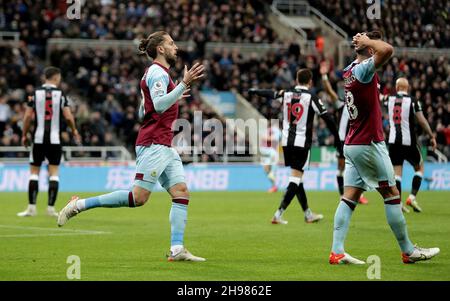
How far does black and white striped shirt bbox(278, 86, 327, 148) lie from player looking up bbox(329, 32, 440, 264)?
566 cm

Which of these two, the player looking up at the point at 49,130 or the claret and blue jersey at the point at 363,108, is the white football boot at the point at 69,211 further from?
the player looking up at the point at 49,130

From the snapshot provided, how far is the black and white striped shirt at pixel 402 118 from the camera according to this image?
699 inches

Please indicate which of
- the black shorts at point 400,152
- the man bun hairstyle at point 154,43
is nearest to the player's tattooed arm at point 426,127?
the black shorts at point 400,152

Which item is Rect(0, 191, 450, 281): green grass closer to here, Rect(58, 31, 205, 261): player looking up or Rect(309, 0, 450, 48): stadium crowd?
Rect(58, 31, 205, 261): player looking up

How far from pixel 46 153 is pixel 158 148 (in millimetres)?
7492

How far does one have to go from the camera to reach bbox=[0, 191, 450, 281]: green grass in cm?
912

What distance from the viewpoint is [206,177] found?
2881cm

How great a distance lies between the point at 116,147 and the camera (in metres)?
29.7

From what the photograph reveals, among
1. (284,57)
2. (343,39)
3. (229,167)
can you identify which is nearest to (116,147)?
(229,167)

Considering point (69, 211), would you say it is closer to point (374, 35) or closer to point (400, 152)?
point (374, 35)

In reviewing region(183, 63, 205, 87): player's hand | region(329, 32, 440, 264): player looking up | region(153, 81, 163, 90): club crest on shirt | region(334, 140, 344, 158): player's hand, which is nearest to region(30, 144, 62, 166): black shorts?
region(334, 140, 344, 158): player's hand

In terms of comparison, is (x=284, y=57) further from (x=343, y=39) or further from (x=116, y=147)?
(x=116, y=147)

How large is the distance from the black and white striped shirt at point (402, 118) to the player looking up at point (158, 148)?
331 inches
